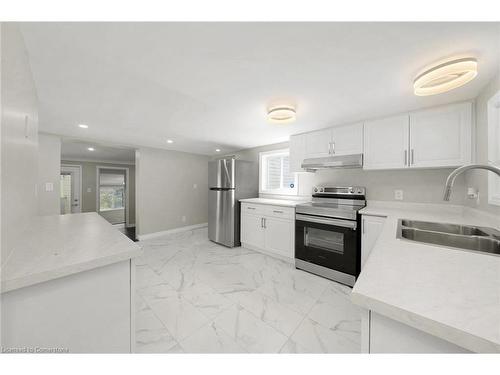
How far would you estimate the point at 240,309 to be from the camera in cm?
173

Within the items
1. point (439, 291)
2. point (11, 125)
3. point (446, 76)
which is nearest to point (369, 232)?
point (446, 76)

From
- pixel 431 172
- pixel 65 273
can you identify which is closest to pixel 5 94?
pixel 65 273

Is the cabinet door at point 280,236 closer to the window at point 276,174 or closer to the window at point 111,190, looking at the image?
the window at point 276,174

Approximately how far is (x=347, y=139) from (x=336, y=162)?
0.35 metres

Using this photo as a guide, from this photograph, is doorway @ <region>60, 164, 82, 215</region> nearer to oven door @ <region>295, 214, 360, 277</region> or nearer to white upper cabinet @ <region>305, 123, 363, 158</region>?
oven door @ <region>295, 214, 360, 277</region>

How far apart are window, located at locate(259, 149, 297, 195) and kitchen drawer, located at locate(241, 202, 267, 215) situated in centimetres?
68

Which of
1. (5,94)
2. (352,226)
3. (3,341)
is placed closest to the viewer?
(3,341)

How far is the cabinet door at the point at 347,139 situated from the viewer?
7.81 ft

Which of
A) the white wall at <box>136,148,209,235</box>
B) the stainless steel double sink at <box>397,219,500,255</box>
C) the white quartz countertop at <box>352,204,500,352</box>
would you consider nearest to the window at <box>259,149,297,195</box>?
the white wall at <box>136,148,209,235</box>

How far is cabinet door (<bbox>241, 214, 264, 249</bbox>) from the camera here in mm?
3104

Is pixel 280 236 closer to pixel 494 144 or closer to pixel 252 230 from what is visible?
pixel 252 230
